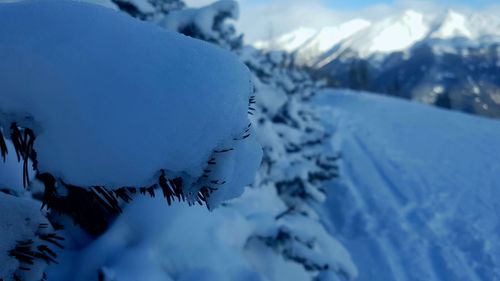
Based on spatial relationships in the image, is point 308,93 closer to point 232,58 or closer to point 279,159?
point 279,159

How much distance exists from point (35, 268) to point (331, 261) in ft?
8.84

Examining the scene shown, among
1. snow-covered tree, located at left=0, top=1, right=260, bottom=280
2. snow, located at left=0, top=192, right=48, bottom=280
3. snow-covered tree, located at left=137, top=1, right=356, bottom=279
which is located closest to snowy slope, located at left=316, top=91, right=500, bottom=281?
snow-covered tree, located at left=137, top=1, right=356, bottom=279

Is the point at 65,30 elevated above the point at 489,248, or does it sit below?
above

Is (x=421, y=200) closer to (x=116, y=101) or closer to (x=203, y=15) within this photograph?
(x=203, y=15)

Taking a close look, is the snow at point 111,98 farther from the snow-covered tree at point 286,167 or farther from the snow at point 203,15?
the snow at point 203,15

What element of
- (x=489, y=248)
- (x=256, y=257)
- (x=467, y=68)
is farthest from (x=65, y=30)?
(x=467, y=68)

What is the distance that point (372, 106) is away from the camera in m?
29.4

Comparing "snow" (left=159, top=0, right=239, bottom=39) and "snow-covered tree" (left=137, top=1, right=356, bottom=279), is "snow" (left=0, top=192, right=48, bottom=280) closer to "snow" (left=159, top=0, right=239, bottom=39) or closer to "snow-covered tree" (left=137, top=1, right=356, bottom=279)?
"snow-covered tree" (left=137, top=1, right=356, bottom=279)

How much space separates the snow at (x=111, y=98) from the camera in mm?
705

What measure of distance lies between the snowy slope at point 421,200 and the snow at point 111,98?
792 centimetres

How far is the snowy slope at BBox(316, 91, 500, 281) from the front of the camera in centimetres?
829

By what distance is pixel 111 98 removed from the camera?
72 centimetres

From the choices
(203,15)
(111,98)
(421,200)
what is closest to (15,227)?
(111,98)

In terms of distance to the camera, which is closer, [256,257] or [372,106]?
[256,257]
